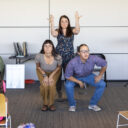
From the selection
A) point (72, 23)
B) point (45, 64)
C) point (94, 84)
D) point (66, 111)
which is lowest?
point (66, 111)

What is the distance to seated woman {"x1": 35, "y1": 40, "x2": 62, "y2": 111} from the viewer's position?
3982 millimetres

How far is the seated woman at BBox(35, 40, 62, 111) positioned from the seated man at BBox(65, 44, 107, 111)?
0.82 ft

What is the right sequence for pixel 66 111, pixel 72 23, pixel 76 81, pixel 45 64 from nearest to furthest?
pixel 76 81 < pixel 66 111 < pixel 45 64 < pixel 72 23

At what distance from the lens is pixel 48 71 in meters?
4.17

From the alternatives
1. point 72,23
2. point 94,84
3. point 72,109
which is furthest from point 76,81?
point 72,23

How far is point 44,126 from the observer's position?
3430 mm

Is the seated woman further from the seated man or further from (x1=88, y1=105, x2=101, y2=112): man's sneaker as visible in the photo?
(x1=88, y1=105, x2=101, y2=112): man's sneaker

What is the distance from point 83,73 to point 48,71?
583 mm

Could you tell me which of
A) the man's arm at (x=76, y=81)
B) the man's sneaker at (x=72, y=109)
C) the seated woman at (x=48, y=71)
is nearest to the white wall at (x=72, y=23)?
the seated woman at (x=48, y=71)

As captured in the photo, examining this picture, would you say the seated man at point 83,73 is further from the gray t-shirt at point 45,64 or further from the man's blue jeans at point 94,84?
the gray t-shirt at point 45,64

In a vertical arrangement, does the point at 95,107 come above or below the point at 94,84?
below

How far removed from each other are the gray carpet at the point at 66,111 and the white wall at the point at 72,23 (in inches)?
41.8

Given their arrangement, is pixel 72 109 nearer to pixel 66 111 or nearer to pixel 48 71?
pixel 66 111

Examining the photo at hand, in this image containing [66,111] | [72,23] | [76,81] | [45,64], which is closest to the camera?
[76,81]
